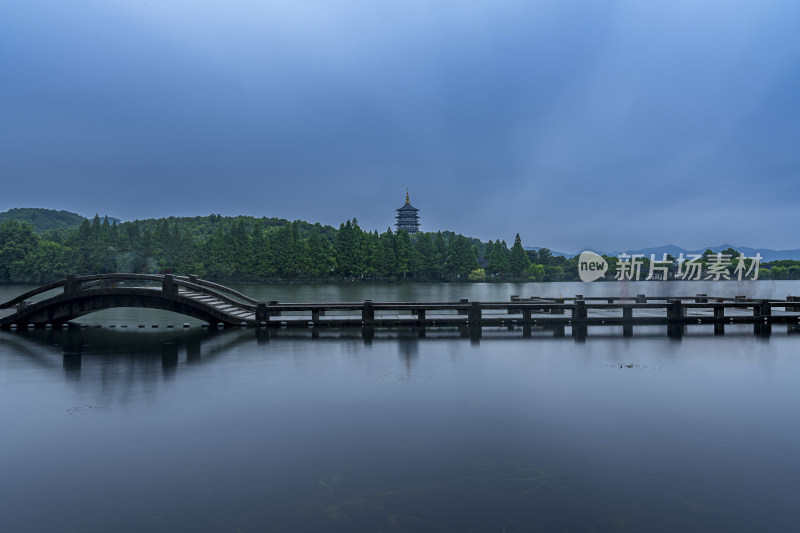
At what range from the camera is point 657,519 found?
468cm

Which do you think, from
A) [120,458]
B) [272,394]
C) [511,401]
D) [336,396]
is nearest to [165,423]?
[120,458]

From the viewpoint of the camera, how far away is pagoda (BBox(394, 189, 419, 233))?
18388 centimetres

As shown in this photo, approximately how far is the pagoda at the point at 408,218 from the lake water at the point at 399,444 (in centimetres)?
17217

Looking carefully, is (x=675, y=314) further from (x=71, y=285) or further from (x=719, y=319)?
(x=71, y=285)

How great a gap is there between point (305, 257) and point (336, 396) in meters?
82.2

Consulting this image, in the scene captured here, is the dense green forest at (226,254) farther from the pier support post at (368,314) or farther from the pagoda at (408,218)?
the pagoda at (408,218)

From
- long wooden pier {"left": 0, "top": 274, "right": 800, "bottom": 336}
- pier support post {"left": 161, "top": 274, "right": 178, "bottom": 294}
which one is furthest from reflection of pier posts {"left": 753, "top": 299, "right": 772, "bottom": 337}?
pier support post {"left": 161, "top": 274, "right": 178, "bottom": 294}

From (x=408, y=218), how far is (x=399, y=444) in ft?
591

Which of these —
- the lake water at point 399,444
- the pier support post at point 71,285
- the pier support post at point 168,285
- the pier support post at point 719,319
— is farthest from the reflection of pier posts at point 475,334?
the pier support post at point 71,285

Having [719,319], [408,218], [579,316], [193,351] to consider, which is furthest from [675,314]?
[408,218]

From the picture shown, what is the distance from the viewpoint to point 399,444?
6.71 meters

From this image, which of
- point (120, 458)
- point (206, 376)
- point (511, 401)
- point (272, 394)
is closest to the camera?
point (120, 458)

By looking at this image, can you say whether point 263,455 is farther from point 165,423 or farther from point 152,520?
point 165,423

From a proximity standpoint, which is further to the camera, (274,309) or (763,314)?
(763,314)
